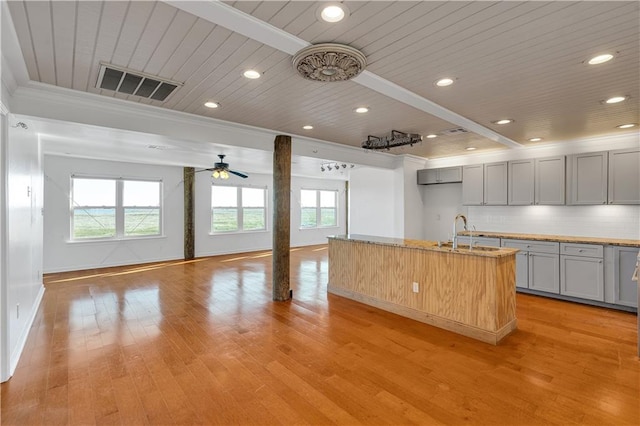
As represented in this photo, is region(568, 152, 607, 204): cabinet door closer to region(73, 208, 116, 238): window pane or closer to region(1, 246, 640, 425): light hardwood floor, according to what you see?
region(1, 246, 640, 425): light hardwood floor

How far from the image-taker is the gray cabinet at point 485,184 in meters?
5.77

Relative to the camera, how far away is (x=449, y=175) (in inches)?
262

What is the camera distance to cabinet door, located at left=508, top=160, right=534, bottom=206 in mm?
5414

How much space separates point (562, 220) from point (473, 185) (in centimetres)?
156

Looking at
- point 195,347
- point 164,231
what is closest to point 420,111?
point 195,347

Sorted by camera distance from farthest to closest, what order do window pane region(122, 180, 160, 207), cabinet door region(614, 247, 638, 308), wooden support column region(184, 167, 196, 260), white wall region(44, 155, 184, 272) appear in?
wooden support column region(184, 167, 196, 260) < window pane region(122, 180, 160, 207) < white wall region(44, 155, 184, 272) < cabinet door region(614, 247, 638, 308)

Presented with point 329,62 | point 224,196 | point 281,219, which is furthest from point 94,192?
point 329,62

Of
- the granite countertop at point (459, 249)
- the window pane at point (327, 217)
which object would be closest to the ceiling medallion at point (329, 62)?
the granite countertop at point (459, 249)

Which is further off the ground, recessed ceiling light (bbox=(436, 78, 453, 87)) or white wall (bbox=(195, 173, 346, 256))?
recessed ceiling light (bbox=(436, 78, 453, 87))

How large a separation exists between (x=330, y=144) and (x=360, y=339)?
3602 millimetres

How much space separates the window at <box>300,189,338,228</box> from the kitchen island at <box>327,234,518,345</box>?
6655 millimetres

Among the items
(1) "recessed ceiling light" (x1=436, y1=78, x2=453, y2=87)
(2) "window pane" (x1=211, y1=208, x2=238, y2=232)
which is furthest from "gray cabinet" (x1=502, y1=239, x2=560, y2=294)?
(2) "window pane" (x1=211, y1=208, x2=238, y2=232)

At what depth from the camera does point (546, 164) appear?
5227mm

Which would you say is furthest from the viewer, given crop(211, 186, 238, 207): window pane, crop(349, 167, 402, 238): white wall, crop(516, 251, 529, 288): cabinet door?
crop(211, 186, 238, 207): window pane
